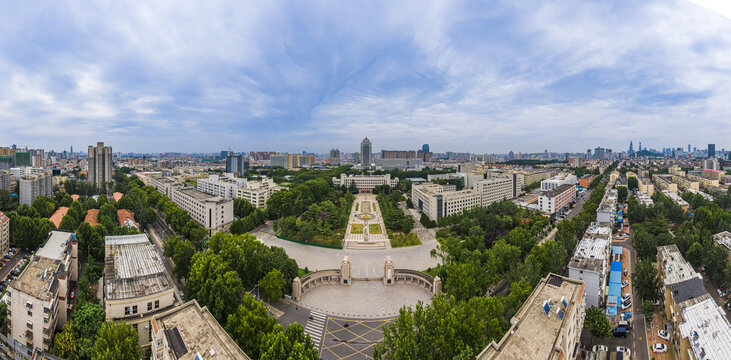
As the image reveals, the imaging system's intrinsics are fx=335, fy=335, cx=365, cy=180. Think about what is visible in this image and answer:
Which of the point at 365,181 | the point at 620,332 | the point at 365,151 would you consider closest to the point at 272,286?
the point at 620,332

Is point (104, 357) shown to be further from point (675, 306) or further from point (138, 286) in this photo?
point (675, 306)

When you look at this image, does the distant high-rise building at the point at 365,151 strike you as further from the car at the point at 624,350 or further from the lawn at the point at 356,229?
the car at the point at 624,350

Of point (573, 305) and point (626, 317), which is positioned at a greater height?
point (573, 305)

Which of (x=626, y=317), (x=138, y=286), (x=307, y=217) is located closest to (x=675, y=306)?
(x=626, y=317)

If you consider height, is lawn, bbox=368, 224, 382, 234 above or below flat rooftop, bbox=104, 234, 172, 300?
below

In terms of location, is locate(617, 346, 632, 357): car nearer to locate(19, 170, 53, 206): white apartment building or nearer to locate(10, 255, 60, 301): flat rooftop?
locate(10, 255, 60, 301): flat rooftop

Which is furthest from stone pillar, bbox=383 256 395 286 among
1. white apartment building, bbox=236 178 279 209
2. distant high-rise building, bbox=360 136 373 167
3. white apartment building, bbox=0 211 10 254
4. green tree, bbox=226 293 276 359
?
distant high-rise building, bbox=360 136 373 167
